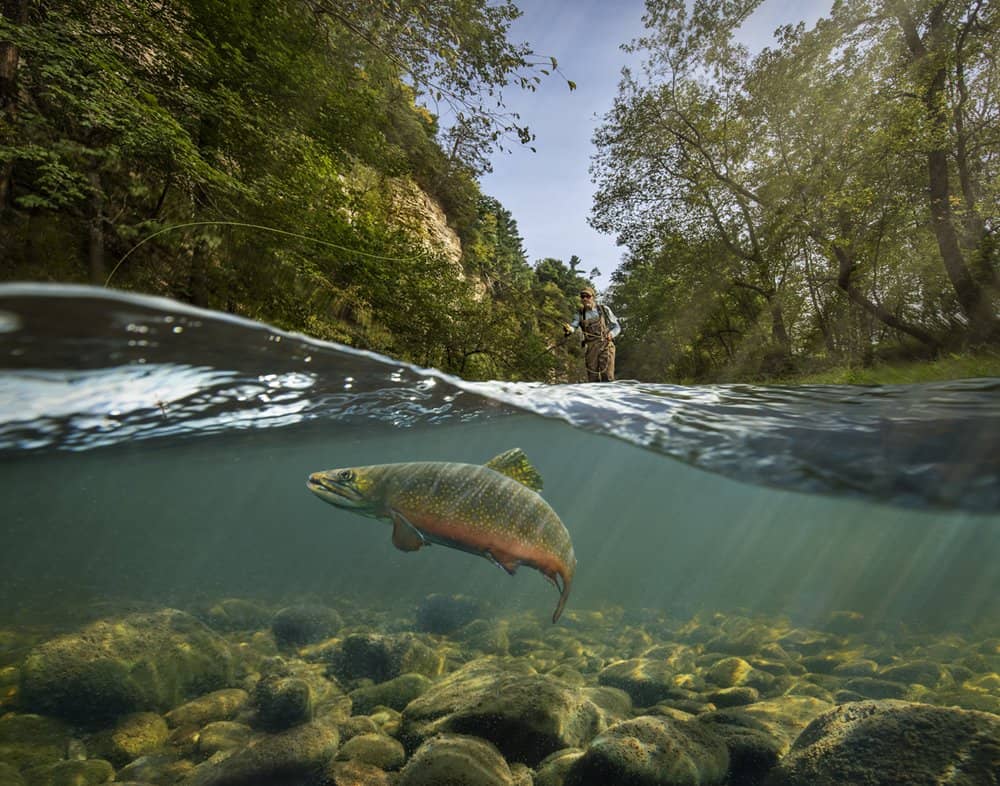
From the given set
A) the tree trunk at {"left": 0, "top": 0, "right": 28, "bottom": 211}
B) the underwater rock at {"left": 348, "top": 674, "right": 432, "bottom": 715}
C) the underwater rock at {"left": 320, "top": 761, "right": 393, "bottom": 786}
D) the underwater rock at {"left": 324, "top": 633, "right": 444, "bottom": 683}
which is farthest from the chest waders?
the tree trunk at {"left": 0, "top": 0, "right": 28, "bottom": 211}

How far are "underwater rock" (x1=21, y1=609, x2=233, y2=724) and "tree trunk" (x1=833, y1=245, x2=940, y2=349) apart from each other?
19.2 meters

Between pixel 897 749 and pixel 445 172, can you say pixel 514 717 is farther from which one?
pixel 445 172

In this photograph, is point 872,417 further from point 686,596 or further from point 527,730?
point 686,596

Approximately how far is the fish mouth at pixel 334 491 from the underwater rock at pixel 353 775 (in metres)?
2.71

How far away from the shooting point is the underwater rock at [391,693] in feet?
19.6

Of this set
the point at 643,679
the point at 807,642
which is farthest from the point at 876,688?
the point at 643,679

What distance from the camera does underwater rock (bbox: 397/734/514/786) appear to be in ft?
12.4

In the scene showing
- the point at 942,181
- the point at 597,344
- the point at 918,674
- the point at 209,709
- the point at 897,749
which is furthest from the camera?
the point at 942,181

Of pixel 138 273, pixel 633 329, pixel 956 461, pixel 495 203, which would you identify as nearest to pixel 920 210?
pixel 956 461

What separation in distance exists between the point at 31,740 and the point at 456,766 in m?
4.94

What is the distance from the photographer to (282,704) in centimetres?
511

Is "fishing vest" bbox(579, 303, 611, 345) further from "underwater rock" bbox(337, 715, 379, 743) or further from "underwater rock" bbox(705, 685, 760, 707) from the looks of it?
"underwater rock" bbox(337, 715, 379, 743)

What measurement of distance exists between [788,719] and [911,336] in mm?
15318

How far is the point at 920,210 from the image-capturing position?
1479 centimetres
